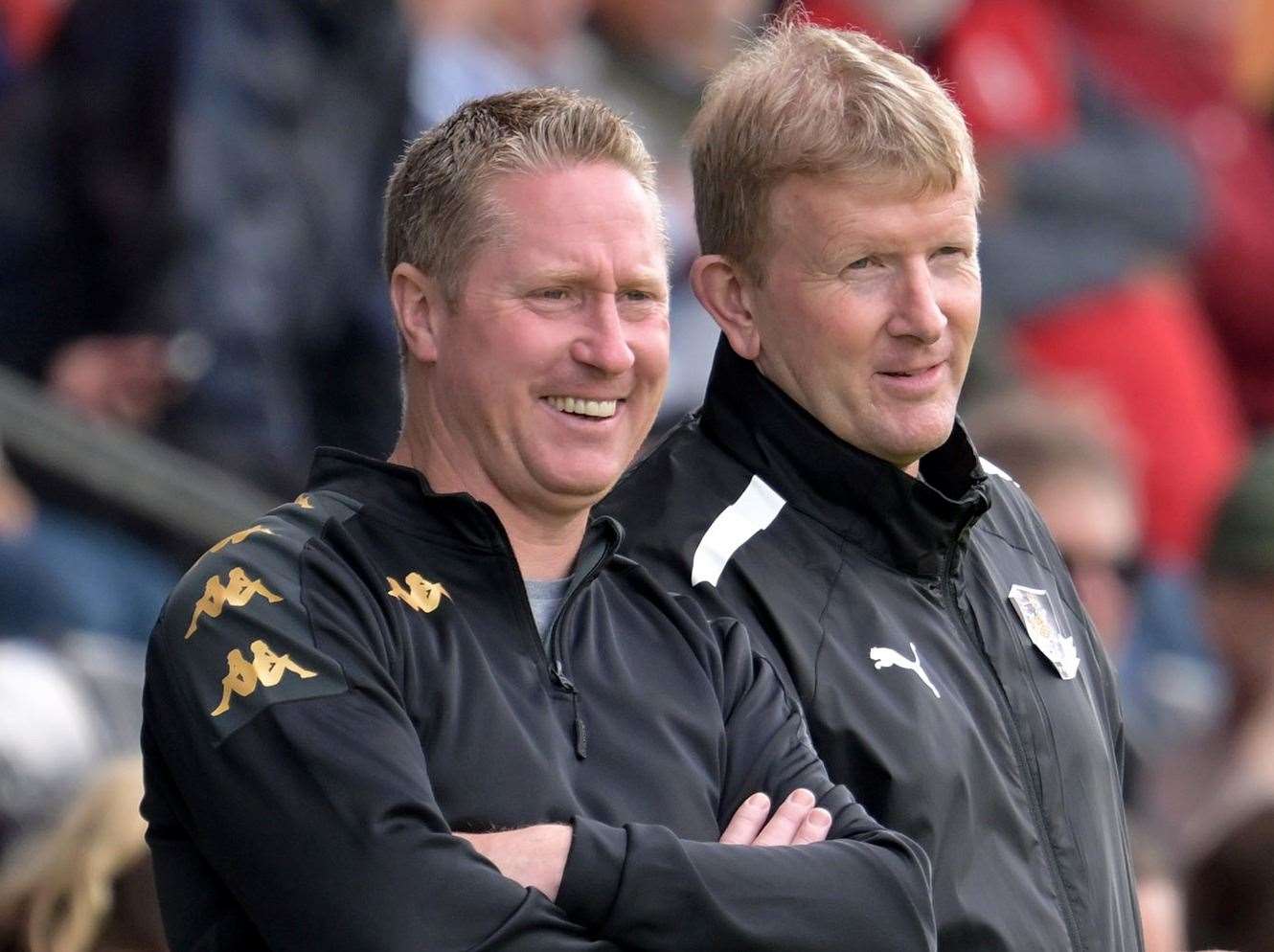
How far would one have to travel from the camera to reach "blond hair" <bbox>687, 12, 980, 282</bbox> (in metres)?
3.04

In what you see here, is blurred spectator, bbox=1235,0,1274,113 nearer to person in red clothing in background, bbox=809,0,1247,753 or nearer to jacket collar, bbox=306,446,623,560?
person in red clothing in background, bbox=809,0,1247,753

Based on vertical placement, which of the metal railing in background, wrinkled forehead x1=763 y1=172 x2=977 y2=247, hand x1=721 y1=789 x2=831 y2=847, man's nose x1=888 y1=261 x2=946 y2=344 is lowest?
hand x1=721 y1=789 x2=831 y2=847

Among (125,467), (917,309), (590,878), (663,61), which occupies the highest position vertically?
(663,61)

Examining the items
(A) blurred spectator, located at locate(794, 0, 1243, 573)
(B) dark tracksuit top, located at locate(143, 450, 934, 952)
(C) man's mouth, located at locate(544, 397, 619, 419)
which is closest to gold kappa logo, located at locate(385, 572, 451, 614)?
(B) dark tracksuit top, located at locate(143, 450, 934, 952)

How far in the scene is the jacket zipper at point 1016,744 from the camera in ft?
9.93

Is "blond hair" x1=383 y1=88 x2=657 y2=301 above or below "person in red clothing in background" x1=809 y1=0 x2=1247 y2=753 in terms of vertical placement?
below

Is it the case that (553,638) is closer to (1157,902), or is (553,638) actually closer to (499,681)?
(499,681)

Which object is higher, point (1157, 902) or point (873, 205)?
point (873, 205)

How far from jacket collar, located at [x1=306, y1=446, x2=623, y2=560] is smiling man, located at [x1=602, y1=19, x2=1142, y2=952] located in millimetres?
368

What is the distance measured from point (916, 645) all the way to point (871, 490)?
0.66 ft

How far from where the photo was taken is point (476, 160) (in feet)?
9.07

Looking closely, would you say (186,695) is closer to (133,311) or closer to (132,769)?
(132,769)

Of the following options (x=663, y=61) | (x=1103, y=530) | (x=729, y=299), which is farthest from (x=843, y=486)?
(x=663, y=61)

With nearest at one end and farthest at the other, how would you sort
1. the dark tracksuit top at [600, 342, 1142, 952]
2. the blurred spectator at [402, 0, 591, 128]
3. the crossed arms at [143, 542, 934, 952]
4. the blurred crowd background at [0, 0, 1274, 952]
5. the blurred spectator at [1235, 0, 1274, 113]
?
the crossed arms at [143, 542, 934, 952]
the dark tracksuit top at [600, 342, 1142, 952]
the blurred crowd background at [0, 0, 1274, 952]
the blurred spectator at [402, 0, 591, 128]
the blurred spectator at [1235, 0, 1274, 113]
